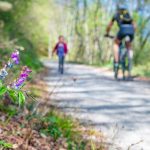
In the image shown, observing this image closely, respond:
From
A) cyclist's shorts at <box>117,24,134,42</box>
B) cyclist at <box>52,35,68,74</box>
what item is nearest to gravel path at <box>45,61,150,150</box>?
cyclist's shorts at <box>117,24,134,42</box>

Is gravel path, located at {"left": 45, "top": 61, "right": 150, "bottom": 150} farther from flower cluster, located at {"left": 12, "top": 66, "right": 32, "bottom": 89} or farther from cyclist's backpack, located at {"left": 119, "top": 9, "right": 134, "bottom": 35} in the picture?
flower cluster, located at {"left": 12, "top": 66, "right": 32, "bottom": 89}

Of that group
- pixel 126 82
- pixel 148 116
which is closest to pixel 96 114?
pixel 148 116

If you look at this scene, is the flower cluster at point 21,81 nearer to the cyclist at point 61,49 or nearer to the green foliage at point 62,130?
the green foliage at point 62,130

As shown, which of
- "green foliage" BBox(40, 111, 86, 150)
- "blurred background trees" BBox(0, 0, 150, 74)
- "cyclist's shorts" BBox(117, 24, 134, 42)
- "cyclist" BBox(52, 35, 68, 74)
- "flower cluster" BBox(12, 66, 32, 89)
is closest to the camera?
"flower cluster" BBox(12, 66, 32, 89)

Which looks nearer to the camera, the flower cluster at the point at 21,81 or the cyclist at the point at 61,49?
the flower cluster at the point at 21,81

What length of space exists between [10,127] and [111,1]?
4099 centimetres

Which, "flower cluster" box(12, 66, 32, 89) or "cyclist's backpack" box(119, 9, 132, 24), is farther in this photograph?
"cyclist's backpack" box(119, 9, 132, 24)

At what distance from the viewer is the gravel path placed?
21.0 feet

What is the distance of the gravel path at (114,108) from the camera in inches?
253

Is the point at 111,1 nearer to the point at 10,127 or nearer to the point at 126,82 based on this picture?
the point at 126,82

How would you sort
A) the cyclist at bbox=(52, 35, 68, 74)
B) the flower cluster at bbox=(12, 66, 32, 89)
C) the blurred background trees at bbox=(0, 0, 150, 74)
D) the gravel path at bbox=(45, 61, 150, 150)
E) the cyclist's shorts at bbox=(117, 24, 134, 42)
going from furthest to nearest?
1. the blurred background trees at bbox=(0, 0, 150, 74)
2. the cyclist at bbox=(52, 35, 68, 74)
3. the cyclist's shorts at bbox=(117, 24, 134, 42)
4. the gravel path at bbox=(45, 61, 150, 150)
5. the flower cluster at bbox=(12, 66, 32, 89)

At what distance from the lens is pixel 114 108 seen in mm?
8625

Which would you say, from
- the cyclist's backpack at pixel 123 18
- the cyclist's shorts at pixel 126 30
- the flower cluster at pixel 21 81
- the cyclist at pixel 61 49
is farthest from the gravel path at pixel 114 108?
the cyclist at pixel 61 49

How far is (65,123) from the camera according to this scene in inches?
260
